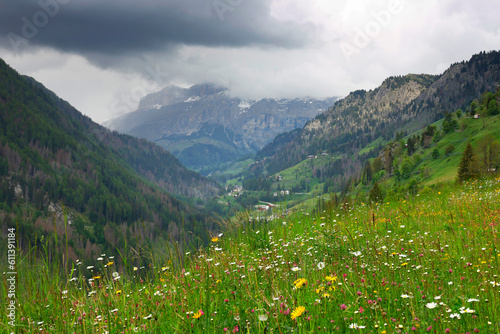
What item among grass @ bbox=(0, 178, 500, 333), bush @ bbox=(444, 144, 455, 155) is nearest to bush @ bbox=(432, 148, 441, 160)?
bush @ bbox=(444, 144, 455, 155)

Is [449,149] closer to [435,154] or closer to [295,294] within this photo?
[435,154]

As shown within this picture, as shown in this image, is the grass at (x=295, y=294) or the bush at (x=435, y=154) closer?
the grass at (x=295, y=294)

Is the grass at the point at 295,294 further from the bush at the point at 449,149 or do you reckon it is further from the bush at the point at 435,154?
the bush at the point at 435,154

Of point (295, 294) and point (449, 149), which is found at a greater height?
point (295, 294)

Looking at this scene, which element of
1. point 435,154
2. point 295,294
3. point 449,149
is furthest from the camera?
point 435,154

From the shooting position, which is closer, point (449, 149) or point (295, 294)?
point (295, 294)

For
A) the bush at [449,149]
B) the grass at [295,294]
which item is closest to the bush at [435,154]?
the bush at [449,149]

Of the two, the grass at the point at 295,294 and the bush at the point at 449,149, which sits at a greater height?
the grass at the point at 295,294

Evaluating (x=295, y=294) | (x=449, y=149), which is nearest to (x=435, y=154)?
(x=449, y=149)

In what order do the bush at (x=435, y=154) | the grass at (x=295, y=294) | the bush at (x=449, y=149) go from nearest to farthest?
the grass at (x=295, y=294), the bush at (x=449, y=149), the bush at (x=435, y=154)

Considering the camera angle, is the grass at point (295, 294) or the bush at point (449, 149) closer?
the grass at point (295, 294)

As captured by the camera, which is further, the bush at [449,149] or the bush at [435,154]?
the bush at [435,154]

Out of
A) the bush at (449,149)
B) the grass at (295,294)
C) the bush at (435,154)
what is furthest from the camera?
the bush at (435,154)

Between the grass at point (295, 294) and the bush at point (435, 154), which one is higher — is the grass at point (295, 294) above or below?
above
